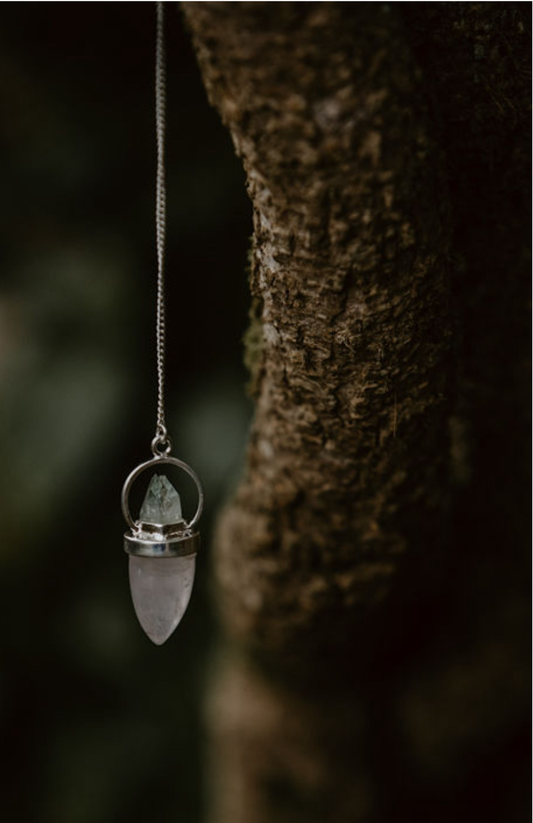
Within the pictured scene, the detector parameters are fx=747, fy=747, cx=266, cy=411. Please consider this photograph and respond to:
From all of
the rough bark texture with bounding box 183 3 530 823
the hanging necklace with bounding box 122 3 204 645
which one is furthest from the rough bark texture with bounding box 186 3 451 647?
the hanging necklace with bounding box 122 3 204 645

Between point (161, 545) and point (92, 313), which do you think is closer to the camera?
point (161, 545)

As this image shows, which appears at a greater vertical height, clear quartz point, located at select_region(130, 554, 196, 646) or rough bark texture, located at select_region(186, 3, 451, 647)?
rough bark texture, located at select_region(186, 3, 451, 647)

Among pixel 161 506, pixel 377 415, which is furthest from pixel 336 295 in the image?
pixel 161 506

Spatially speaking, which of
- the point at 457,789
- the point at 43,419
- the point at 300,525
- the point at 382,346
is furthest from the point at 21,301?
the point at 457,789

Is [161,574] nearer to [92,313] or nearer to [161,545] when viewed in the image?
[161,545]

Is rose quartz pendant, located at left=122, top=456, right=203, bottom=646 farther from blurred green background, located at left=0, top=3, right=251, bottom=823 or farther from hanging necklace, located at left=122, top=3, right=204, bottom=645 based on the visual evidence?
blurred green background, located at left=0, top=3, right=251, bottom=823

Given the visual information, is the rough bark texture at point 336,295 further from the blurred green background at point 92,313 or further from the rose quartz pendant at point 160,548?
the blurred green background at point 92,313

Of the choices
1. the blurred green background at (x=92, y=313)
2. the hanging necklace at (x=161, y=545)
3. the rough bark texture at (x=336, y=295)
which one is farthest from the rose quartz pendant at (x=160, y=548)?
the blurred green background at (x=92, y=313)
